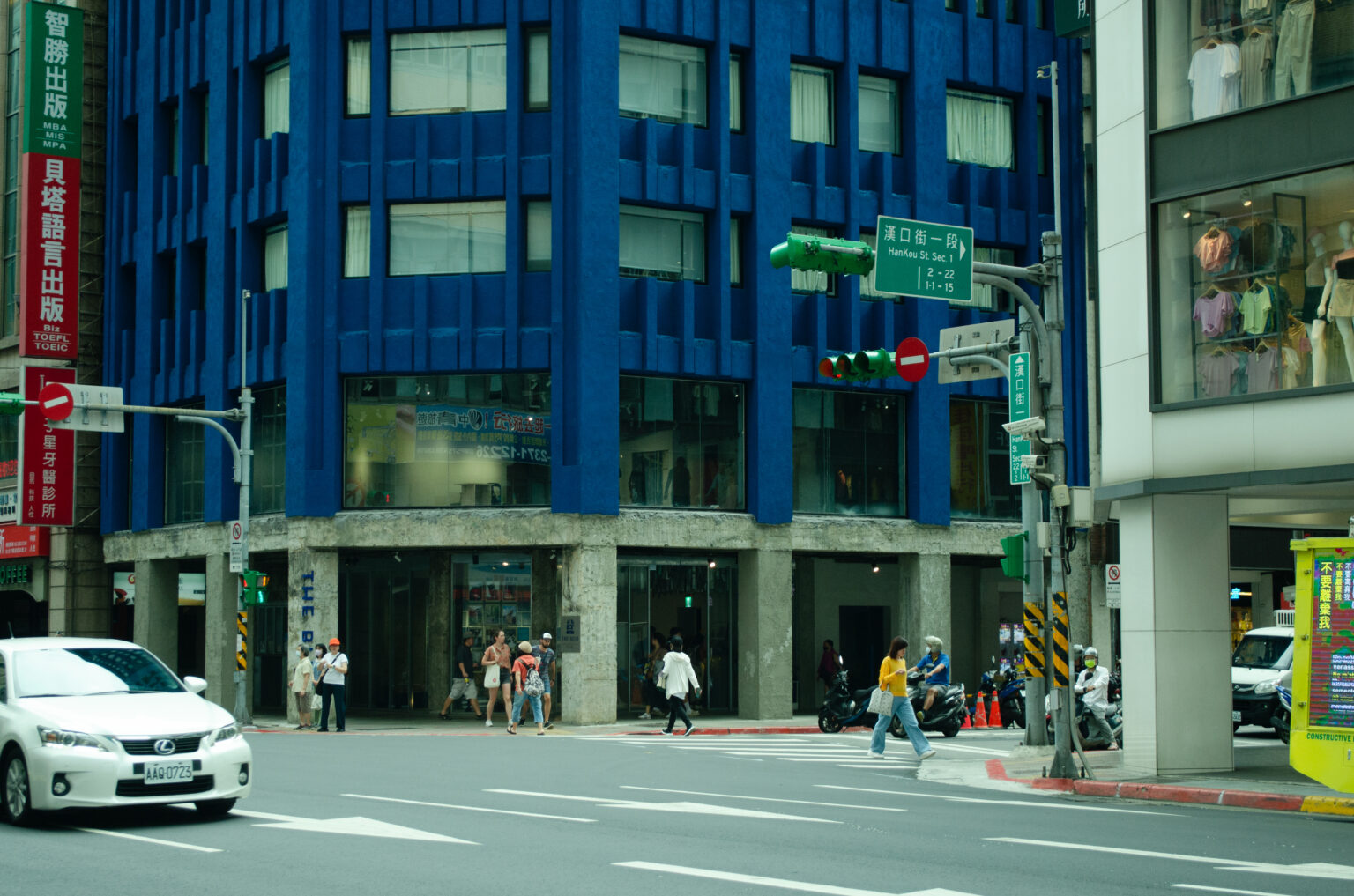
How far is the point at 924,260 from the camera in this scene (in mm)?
19859

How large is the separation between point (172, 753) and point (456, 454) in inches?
855

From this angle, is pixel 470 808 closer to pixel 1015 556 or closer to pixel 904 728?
pixel 904 728

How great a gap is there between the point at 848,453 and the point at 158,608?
18.5 m

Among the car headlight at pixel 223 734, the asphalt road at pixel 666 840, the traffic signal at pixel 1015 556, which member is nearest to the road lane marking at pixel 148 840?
the asphalt road at pixel 666 840

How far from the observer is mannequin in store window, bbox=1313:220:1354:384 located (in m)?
17.9

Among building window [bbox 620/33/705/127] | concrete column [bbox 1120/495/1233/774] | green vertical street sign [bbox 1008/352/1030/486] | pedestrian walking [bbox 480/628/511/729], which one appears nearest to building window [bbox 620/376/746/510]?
pedestrian walking [bbox 480/628/511/729]

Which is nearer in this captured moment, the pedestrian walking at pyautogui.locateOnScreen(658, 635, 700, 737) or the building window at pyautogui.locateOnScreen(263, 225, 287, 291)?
the pedestrian walking at pyautogui.locateOnScreen(658, 635, 700, 737)

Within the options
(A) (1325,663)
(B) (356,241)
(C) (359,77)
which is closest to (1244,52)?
(A) (1325,663)

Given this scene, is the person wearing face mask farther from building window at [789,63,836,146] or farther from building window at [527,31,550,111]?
building window at [527,31,550,111]

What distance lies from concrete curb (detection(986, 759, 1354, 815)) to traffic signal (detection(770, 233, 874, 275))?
6398 millimetres

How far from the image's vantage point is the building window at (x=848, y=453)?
36938 millimetres

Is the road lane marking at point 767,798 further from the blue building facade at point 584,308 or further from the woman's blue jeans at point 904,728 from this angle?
the blue building facade at point 584,308

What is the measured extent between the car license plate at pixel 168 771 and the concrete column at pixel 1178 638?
11414 millimetres

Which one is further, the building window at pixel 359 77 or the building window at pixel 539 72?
the building window at pixel 359 77
